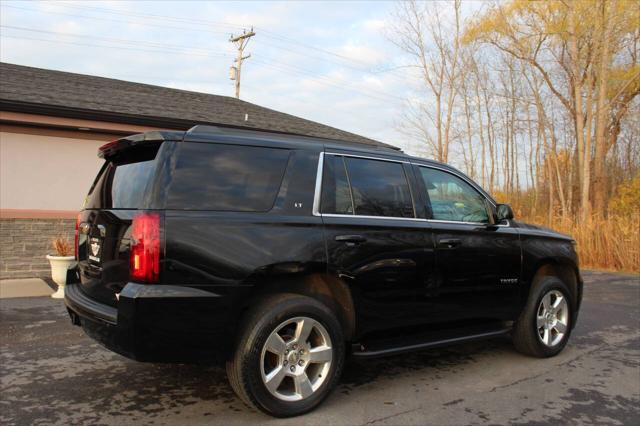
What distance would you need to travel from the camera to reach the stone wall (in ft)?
29.7

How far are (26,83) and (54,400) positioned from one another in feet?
28.1

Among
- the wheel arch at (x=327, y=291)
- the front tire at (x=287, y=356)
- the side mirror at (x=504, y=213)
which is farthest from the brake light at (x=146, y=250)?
the side mirror at (x=504, y=213)

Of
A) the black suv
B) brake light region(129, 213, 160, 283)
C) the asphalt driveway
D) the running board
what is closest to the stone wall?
the asphalt driveway

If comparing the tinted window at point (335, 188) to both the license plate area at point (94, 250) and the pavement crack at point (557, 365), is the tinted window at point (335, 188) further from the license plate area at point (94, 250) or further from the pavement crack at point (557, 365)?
the pavement crack at point (557, 365)

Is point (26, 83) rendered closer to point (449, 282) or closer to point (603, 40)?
point (449, 282)

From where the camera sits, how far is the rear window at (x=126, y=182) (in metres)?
3.41

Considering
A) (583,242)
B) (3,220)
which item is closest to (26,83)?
(3,220)

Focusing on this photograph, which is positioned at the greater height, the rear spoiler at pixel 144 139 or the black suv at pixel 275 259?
the rear spoiler at pixel 144 139

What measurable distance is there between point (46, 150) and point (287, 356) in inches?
309

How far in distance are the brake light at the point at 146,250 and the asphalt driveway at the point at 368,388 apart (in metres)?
1.01

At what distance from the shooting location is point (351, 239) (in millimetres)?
3807

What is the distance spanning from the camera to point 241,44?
112ft

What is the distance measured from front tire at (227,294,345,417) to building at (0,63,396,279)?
7344 millimetres

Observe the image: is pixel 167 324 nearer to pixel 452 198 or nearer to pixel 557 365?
pixel 452 198
